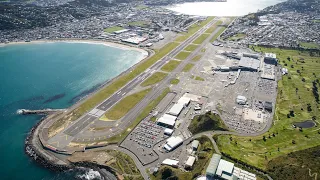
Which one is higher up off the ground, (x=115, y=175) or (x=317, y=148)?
(x=317, y=148)

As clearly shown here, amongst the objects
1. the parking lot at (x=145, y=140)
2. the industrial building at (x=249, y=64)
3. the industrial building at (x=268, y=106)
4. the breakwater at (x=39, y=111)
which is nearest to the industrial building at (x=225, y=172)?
the parking lot at (x=145, y=140)

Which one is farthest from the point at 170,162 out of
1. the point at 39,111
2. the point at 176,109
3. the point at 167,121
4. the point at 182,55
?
the point at 182,55

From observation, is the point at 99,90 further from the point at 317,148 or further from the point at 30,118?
the point at 317,148

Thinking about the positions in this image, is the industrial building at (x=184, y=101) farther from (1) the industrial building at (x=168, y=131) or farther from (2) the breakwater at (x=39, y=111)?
(2) the breakwater at (x=39, y=111)

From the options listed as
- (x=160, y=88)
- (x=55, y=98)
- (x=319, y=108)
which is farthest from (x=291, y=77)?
(x=55, y=98)

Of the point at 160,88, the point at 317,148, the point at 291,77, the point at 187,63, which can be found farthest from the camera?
the point at 187,63

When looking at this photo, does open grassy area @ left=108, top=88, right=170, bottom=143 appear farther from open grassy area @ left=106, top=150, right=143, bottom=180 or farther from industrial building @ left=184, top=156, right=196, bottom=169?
industrial building @ left=184, top=156, right=196, bottom=169
